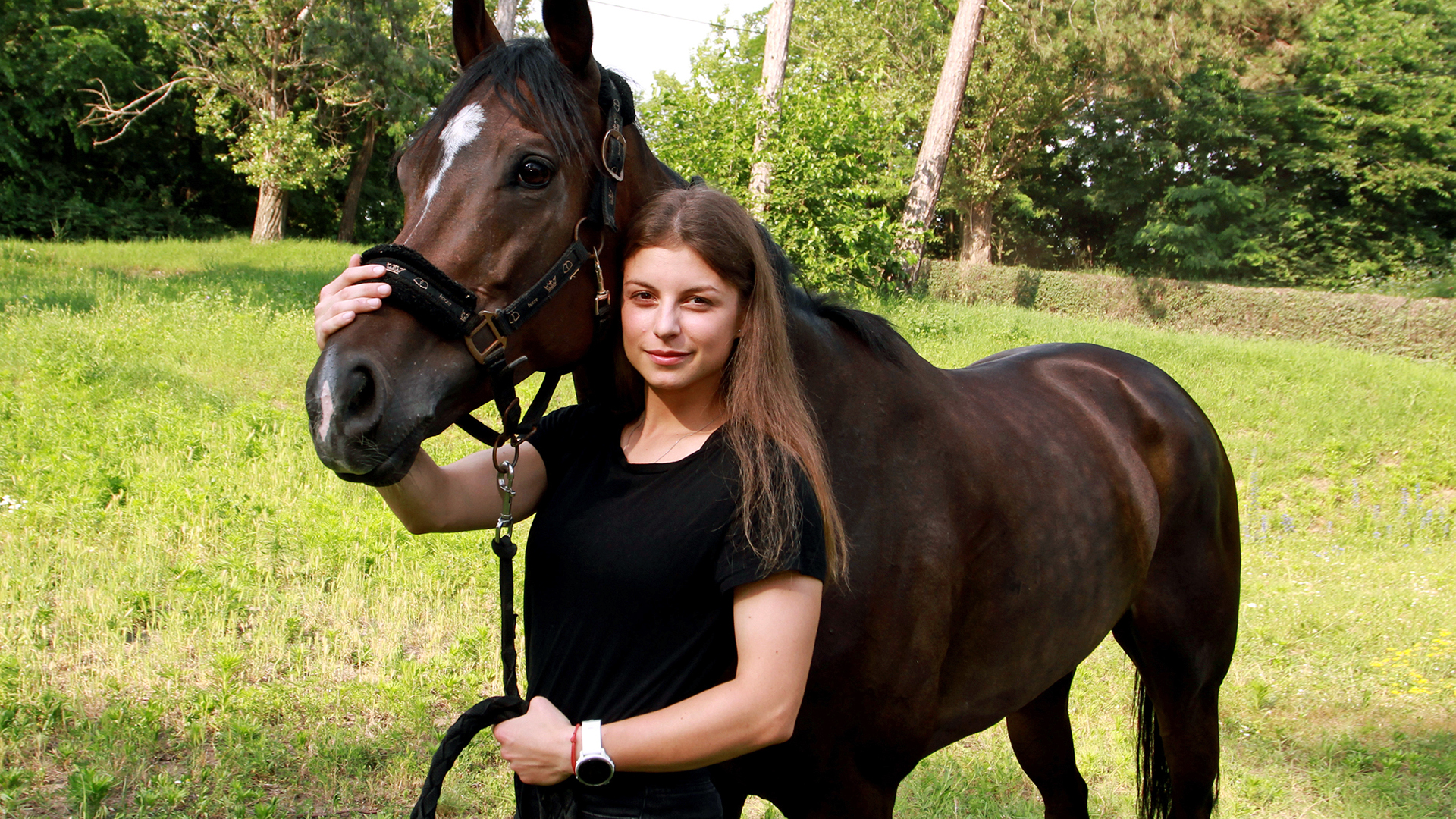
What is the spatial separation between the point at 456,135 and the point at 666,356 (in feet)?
1.91

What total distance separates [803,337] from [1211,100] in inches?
1248

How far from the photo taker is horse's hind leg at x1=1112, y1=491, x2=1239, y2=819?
304 cm

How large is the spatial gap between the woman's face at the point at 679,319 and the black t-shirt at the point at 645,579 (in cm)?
14

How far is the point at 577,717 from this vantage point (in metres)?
Answer: 1.52

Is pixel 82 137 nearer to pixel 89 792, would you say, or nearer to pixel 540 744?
pixel 89 792

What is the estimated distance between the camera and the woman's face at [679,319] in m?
1.49

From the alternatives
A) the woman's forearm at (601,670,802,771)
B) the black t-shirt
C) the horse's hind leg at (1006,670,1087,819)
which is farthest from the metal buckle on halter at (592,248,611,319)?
the horse's hind leg at (1006,670,1087,819)

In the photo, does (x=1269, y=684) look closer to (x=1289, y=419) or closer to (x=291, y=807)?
(x=291, y=807)

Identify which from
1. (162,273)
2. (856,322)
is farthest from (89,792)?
(162,273)

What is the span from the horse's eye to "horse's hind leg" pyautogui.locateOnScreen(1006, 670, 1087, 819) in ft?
8.41

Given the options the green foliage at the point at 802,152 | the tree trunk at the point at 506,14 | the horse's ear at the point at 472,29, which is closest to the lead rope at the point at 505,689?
the horse's ear at the point at 472,29

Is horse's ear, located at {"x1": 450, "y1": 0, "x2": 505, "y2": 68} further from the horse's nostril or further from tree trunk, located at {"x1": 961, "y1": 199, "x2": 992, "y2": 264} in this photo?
tree trunk, located at {"x1": 961, "y1": 199, "x2": 992, "y2": 264}

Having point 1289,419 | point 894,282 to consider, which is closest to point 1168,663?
point 1289,419

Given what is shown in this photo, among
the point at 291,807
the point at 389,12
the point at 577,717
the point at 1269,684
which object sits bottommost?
the point at 291,807
